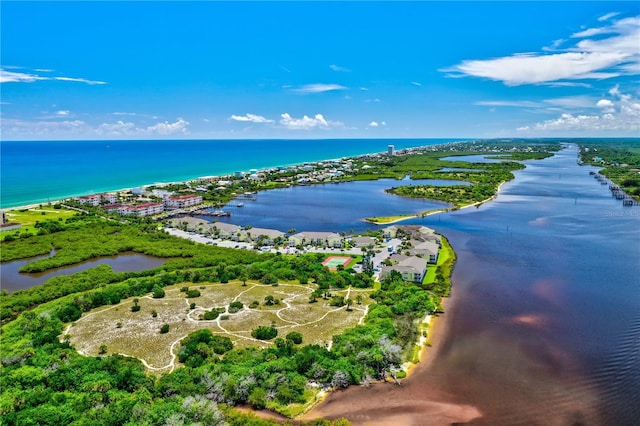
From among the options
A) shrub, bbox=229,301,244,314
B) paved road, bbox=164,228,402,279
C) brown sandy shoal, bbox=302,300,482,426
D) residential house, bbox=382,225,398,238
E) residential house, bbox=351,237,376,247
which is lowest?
brown sandy shoal, bbox=302,300,482,426

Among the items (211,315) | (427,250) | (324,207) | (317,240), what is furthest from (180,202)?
(211,315)

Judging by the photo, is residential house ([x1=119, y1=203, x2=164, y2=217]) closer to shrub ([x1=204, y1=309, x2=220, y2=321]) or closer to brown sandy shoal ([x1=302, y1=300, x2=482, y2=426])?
shrub ([x1=204, y1=309, x2=220, y2=321])

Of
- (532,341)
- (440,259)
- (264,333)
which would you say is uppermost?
(440,259)

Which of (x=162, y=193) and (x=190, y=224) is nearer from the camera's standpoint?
(x=190, y=224)

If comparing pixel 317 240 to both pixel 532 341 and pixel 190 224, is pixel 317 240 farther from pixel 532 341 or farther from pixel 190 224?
pixel 532 341

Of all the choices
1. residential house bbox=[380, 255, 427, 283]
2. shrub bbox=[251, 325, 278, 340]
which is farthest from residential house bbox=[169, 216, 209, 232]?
shrub bbox=[251, 325, 278, 340]

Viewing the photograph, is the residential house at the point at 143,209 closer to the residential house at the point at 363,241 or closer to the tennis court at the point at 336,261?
the residential house at the point at 363,241
